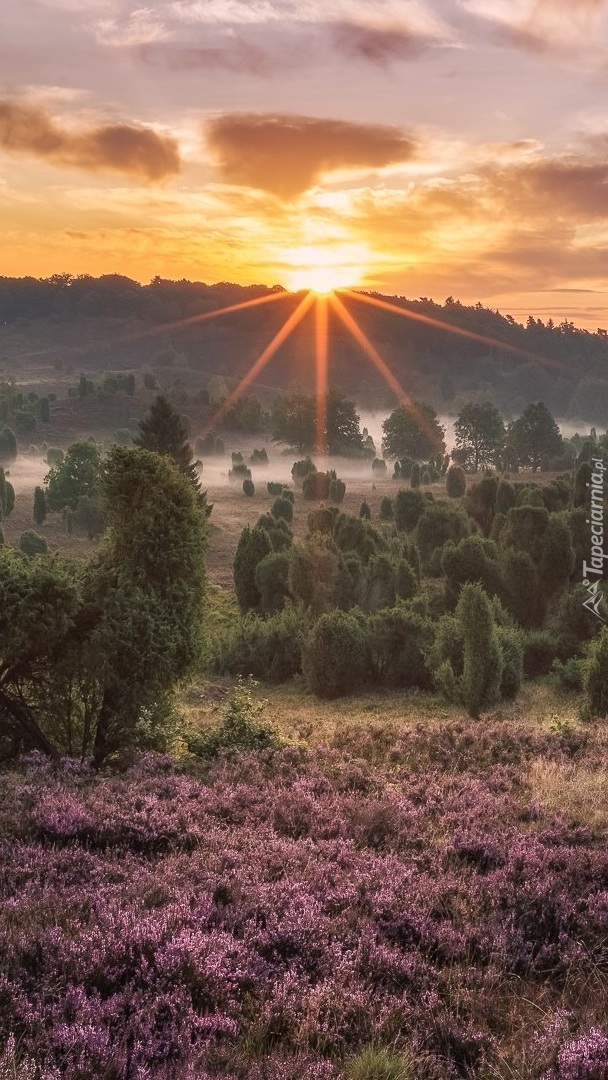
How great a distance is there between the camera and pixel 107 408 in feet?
585

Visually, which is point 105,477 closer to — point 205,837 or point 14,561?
point 14,561

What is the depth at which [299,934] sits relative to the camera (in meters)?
6.56

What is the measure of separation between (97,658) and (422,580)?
47.2m

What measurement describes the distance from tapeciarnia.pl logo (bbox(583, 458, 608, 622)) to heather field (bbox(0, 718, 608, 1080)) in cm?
3725

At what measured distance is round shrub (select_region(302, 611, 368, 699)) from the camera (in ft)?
135

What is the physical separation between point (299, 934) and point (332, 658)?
3488 cm

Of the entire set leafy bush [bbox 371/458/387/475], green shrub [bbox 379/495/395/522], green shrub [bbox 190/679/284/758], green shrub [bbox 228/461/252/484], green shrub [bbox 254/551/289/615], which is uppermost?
leafy bush [bbox 371/458/387/475]

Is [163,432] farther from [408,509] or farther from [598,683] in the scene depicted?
[598,683]

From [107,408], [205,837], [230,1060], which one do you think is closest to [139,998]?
[230,1060]

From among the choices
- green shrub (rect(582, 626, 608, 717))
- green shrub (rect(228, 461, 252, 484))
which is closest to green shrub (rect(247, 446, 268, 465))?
green shrub (rect(228, 461, 252, 484))

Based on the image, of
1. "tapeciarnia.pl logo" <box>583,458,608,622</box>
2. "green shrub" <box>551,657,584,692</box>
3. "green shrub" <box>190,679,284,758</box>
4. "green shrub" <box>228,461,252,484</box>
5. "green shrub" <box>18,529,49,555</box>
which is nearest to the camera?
"green shrub" <box>190,679,284,758</box>

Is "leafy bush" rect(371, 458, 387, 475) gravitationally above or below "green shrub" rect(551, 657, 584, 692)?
above

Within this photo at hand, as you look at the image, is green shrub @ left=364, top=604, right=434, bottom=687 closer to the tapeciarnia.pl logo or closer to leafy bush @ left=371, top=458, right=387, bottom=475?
the tapeciarnia.pl logo

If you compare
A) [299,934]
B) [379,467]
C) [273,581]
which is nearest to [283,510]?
[273,581]
